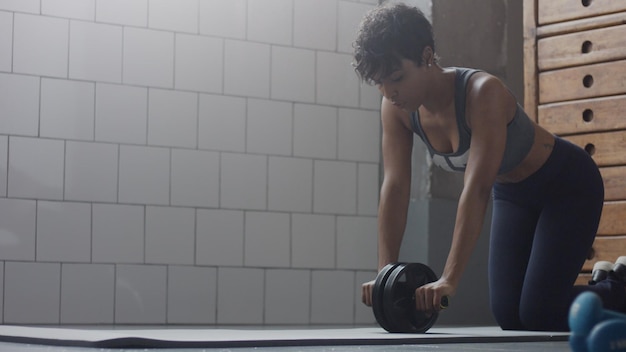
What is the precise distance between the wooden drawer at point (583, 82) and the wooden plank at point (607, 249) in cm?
50

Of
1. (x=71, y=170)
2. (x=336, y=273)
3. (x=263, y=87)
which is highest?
(x=263, y=87)

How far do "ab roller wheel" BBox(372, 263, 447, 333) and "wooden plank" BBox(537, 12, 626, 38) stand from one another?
4.23 feet

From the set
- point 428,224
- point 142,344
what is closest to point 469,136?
point 142,344

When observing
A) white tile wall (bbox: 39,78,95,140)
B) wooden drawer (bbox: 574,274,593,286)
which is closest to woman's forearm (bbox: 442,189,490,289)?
wooden drawer (bbox: 574,274,593,286)

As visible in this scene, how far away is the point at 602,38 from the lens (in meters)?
3.56

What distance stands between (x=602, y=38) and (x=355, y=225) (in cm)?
159

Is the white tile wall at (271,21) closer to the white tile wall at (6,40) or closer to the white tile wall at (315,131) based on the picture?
the white tile wall at (315,131)

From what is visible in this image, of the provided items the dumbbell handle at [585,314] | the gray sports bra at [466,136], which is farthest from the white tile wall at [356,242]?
the dumbbell handle at [585,314]

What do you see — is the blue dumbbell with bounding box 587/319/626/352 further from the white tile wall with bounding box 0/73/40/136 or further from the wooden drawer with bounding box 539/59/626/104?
the white tile wall with bounding box 0/73/40/136

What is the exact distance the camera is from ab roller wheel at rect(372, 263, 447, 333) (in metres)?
2.72

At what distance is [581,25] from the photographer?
3631 millimetres

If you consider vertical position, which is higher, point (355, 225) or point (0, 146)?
point (0, 146)

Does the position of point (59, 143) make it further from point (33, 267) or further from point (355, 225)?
point (355, 225)

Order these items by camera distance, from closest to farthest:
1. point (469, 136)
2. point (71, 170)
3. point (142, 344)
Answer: point (142, 344), point (469, 136), point (71, 170)
